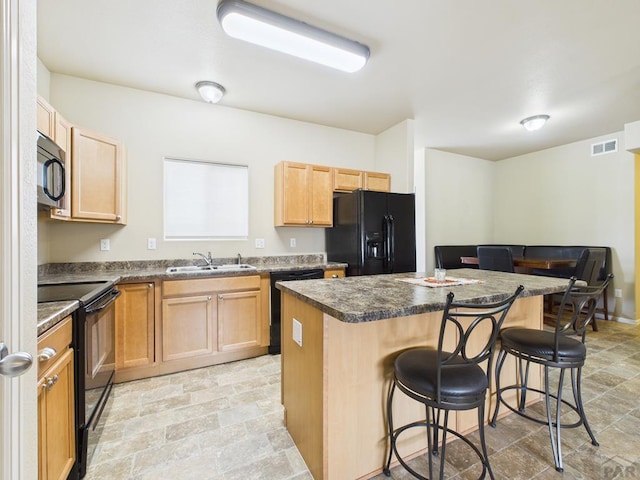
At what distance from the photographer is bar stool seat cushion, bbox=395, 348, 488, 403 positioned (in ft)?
3.95

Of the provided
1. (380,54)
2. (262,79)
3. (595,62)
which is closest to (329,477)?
(380,54)

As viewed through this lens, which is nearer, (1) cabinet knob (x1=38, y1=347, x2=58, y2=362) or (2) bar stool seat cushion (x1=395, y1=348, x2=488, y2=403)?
(1) cabinet knob (x1=38, y1=347, x2=58, y2=362)

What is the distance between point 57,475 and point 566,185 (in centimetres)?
658

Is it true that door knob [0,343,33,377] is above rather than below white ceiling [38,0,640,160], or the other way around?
below

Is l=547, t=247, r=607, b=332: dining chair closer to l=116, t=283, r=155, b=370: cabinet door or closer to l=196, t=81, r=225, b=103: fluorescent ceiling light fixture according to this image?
l=196, t=81, r=225, b=103: fluorescent ceiling light fixture

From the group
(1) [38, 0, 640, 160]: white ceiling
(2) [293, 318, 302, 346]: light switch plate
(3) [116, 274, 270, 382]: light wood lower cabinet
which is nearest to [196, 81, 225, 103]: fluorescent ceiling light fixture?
(1) [38, 0, 640, 160]: white ceiling

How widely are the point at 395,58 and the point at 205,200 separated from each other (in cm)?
240

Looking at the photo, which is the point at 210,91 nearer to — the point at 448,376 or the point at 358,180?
the point at 358,180

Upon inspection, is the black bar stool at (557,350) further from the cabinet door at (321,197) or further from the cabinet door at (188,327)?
the cabinet door at (188,327)

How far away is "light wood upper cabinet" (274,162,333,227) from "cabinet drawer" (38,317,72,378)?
2.30m

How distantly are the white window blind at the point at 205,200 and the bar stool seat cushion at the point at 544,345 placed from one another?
9.11 ft

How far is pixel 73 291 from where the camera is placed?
1.78 m

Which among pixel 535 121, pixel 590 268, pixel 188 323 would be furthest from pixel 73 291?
pixel 590 268

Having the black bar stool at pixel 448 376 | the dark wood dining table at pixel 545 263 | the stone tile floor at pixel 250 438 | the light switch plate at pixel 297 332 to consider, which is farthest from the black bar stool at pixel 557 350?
the dark wood dining table at pixel 545 263
